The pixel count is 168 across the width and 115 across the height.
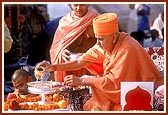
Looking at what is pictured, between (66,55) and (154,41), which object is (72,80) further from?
(154,41)

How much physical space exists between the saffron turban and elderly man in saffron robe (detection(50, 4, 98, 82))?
0.23 ft

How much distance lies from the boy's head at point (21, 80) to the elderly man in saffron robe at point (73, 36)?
0.60ft

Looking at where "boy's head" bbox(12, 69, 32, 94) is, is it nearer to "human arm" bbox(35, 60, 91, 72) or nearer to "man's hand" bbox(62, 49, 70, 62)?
"human arm" bbox(35, 60, 91, 72)

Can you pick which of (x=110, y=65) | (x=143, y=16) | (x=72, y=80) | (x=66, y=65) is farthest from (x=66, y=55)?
(x=143, y=16)

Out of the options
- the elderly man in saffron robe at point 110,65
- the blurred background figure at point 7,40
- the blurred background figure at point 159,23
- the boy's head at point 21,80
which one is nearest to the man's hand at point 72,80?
the elderly man in saffron robe at point 110,65

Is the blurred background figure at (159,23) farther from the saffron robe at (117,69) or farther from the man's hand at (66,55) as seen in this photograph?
the man's hand at (66,55)

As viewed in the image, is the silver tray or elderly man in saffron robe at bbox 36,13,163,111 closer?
elderly man in saffron robe at bbox 36,13,163,111

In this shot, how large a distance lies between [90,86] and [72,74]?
149 mm

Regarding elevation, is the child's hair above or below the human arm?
below

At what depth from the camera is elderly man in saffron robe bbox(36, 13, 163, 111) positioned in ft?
8.50

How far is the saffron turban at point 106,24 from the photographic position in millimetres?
2568

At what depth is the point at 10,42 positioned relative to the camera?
2697 mm

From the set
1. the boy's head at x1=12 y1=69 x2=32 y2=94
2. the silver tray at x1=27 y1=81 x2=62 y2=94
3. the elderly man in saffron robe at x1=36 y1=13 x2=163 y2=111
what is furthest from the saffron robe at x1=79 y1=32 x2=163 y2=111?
the boy's head at x1=12 y1=69 x2=32 y2=94

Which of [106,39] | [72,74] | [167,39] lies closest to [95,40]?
[106,39]
